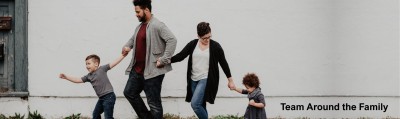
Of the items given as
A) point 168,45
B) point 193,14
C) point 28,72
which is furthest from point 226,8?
point 28,72

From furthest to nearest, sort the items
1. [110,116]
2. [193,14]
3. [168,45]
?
[193,14], [110,116], [168,45]

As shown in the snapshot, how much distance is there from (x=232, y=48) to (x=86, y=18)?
2.04m

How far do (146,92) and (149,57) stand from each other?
0.42 m

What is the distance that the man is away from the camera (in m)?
7.32

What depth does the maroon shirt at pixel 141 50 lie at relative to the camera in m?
7.44

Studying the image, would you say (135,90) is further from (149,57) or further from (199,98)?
(199,98)

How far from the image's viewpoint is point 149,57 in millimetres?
7367

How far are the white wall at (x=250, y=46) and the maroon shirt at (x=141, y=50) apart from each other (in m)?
1.24

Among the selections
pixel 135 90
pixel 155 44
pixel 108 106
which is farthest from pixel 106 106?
pixel 155 44

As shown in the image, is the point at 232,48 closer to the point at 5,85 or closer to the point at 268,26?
the point at 268,26

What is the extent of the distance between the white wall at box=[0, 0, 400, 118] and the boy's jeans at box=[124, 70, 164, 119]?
1.26 meters

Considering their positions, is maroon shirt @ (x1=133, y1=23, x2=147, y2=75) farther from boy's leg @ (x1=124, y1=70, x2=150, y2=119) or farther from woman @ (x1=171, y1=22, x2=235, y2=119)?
woman @ (x1=171, y1=22, x2=235, y2=119)

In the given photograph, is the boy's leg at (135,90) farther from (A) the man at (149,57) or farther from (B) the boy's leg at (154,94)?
(B) the boy's leg at (154,94)

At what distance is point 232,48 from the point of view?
28.7 ft
